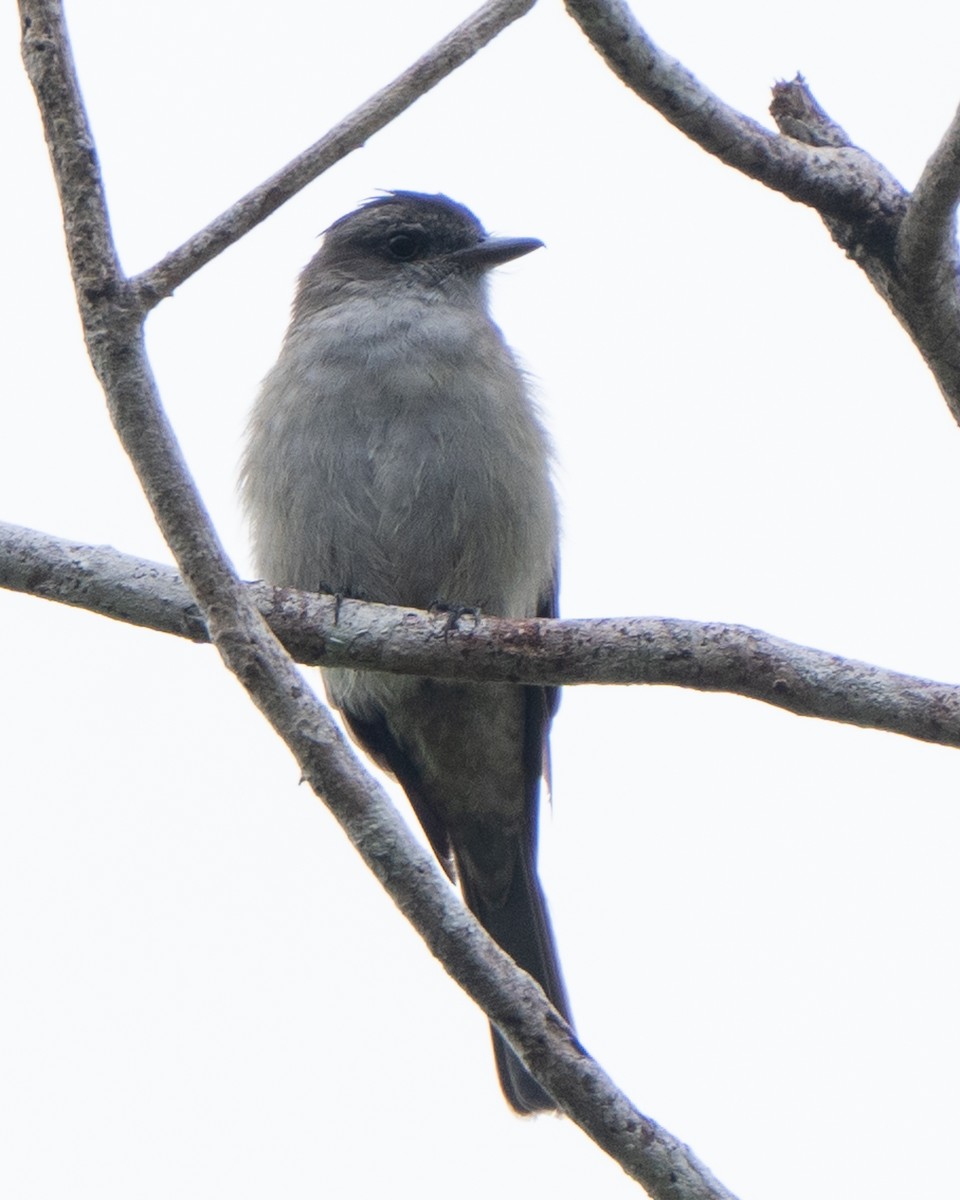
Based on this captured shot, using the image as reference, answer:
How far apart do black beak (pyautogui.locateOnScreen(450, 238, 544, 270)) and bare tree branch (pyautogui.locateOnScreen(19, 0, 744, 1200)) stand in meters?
3.52

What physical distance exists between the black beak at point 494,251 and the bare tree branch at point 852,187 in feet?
7.82

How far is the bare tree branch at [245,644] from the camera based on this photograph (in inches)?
Result: 145

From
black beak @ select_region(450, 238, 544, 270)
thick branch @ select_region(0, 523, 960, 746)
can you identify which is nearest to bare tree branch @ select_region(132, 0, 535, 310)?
thick branch @ select_region(0, 523, 960, 746)

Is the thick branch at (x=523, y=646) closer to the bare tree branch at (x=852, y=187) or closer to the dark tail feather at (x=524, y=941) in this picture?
the bare tree branch at (x=852, y=187)

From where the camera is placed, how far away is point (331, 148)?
4164 mm

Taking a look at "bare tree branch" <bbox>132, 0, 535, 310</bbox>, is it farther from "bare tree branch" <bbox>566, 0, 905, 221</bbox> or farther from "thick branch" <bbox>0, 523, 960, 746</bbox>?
"thick branch" <bbox>0, 523, 960, 746</bbox>

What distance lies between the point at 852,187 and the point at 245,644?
8.02 ft

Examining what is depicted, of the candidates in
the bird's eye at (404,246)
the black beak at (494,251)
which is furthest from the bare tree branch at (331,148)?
the bird's eye at (404,246)

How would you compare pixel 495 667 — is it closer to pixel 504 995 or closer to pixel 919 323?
pixel 504 995

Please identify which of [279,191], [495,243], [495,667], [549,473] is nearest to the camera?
[279,191]

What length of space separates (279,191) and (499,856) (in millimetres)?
3593

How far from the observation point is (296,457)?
20.6 ft

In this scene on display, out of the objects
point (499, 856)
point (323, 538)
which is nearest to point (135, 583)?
point (323, 538)

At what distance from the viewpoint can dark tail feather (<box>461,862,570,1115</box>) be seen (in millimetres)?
6246
